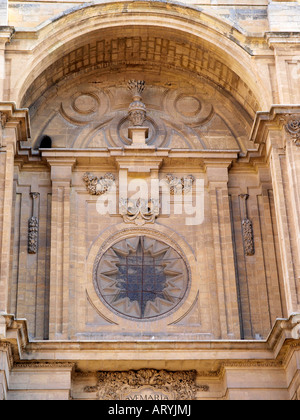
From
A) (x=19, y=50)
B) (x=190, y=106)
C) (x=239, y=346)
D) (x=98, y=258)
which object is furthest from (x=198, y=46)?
(x=239, y=346)

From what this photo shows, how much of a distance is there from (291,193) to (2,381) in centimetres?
689

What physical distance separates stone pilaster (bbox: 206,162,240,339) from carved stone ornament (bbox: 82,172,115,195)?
222cm

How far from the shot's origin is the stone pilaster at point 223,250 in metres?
19.8

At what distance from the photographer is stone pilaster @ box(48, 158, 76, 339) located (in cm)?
1959

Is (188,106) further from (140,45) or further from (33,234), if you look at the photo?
(33,234)

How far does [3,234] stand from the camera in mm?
18891

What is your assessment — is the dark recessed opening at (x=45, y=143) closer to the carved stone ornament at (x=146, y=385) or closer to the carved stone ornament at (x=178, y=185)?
the carved stone ornament at (x=178, y=185)

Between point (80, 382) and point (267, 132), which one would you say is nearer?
point (80, 382)

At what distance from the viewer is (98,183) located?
842 inches

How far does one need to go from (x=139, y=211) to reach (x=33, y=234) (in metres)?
2.39

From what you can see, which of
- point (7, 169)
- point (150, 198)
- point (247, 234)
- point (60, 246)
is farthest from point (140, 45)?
point (60, 246)

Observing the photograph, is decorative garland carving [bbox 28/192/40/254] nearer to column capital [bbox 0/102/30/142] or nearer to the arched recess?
column capital [bbox 0/102/30/142]

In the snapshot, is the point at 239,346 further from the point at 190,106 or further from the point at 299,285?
the point at 190,106

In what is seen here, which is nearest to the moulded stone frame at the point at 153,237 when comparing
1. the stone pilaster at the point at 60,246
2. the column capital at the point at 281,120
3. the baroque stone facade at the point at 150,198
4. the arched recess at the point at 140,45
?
the baroque stone facade at the point at 150,198
